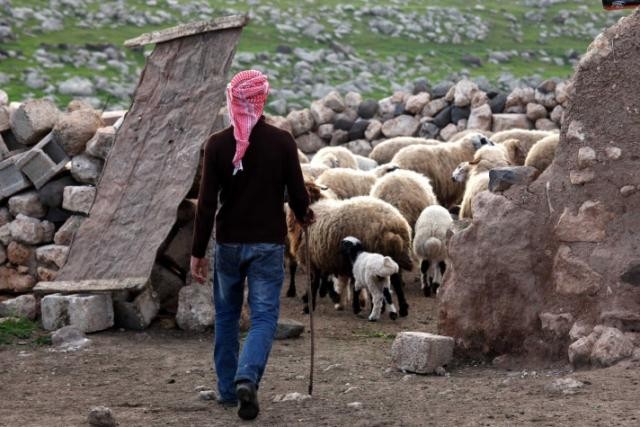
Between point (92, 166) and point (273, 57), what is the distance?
72.8 ft

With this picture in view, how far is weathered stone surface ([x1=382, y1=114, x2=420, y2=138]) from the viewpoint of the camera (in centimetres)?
2284

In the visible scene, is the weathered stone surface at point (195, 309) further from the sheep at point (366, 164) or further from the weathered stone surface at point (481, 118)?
the weathered stone surface at point (481, 118)

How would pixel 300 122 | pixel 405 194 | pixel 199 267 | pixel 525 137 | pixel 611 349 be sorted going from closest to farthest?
pixel 199 267
pixel 611 349
pixel 405 194
pixel 525 137
pixel 300 122

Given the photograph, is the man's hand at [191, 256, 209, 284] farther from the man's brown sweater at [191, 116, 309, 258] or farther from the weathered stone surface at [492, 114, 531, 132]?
the weathered stone surface at [492, 114, 531, 132]

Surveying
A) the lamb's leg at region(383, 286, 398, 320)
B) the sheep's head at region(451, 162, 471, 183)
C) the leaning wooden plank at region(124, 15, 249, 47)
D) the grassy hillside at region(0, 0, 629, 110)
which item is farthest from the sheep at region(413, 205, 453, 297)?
the grassy hillside at region(0, 0, 629, 110)

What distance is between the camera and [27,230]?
1109cm

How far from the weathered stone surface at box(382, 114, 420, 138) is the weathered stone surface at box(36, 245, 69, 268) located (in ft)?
41.2

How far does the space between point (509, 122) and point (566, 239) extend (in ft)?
45.5

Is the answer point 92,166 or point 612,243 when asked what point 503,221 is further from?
point 92,166

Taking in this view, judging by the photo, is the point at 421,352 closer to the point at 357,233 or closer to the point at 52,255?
the point at 357,233

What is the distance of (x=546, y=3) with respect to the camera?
1764 inches

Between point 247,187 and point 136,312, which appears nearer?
point 247,187

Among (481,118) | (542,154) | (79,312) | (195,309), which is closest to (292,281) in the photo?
(195,309)

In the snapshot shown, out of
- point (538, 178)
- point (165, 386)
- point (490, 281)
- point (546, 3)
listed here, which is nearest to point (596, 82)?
point (538, 178)
